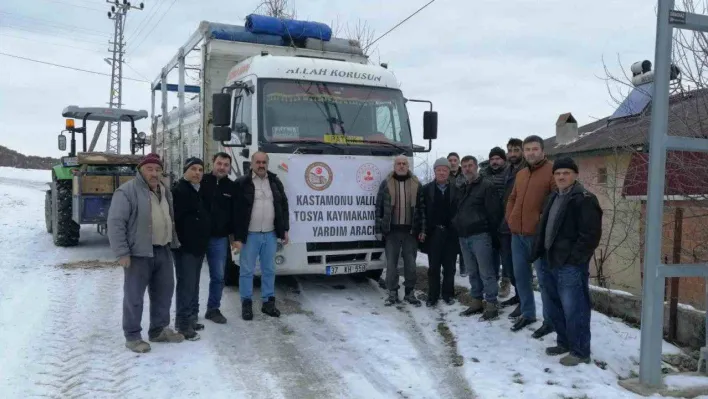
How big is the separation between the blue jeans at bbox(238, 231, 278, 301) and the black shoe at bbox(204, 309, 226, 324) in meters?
0.31

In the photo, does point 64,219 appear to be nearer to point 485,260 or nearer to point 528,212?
point 485,260

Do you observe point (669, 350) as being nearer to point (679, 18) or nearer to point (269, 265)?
point (679, 18)

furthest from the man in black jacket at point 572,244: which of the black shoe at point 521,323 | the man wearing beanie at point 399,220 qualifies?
the man wearing beanie at point 399,220

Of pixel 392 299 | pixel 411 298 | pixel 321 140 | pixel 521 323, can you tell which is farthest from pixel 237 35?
pixel 521 323

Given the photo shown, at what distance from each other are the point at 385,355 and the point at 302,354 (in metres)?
0.76

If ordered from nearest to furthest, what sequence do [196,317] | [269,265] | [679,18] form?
[679,18], [196,317], [269,265]

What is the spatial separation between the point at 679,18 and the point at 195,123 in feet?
22.0

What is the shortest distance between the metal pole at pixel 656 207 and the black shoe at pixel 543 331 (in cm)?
112

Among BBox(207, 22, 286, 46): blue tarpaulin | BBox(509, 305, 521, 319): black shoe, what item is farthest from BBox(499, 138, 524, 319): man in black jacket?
BBox(207, 22, 286, 46): blue tarpaulin

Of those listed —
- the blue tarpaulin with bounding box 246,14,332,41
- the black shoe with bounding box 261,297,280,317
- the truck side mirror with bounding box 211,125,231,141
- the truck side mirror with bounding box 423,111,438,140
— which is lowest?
the black shoe with bounding box 261,297,280,317

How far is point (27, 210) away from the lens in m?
16.9

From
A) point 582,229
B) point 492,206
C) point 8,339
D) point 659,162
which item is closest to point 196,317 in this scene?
point 8,339

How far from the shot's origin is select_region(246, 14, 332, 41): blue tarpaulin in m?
8.74

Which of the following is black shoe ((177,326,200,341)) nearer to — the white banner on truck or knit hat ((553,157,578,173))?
the white banner on truck
